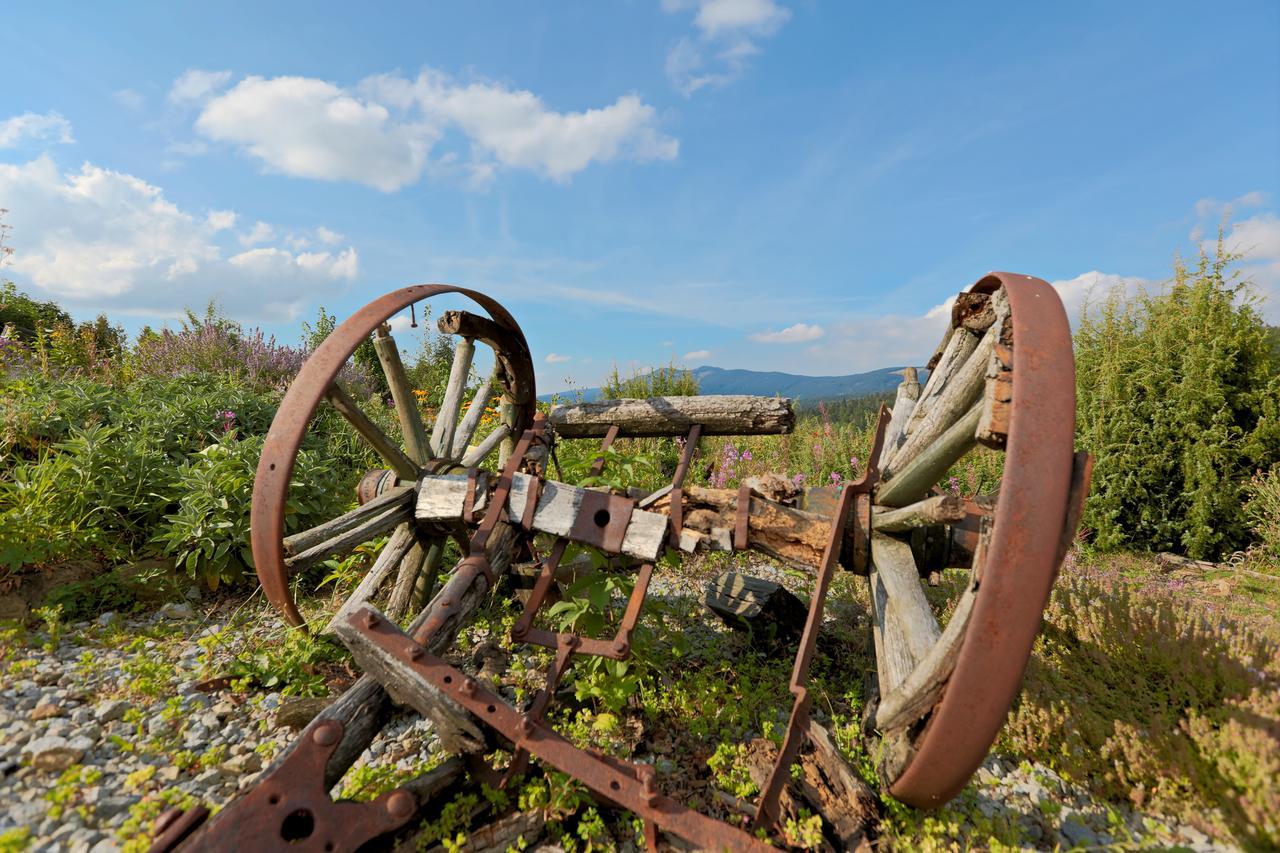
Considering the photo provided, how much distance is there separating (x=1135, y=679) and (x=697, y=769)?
1.96 metres

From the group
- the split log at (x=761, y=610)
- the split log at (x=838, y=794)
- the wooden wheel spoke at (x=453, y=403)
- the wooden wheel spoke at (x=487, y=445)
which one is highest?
the wooden wheel spoke at (x=453, y=403)

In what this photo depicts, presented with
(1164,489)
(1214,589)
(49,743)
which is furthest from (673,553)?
(1164,489)

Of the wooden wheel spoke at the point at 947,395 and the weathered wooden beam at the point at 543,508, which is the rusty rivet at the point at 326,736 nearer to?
the weathered wooden beam at the point at 543,508

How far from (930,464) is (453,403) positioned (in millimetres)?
2462

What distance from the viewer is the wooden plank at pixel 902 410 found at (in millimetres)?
2879

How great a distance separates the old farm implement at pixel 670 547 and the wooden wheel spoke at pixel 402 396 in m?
0.02

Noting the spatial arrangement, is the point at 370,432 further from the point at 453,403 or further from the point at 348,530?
the point at 453,403

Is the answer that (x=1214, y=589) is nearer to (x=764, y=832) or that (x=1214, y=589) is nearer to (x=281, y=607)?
(x=764, y=832)

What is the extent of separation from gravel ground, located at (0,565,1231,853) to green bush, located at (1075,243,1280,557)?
4.24 m

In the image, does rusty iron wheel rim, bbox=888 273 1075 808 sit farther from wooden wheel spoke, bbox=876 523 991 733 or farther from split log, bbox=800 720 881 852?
split log, bbox=800 720 881 852

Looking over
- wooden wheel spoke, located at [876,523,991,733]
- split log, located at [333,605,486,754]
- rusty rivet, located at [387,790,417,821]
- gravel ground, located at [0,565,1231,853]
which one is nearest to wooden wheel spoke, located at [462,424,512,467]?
gravel ground, located at [0,565,1231,853]

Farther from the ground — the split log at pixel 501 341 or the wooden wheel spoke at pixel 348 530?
the split log at pixel 501 341

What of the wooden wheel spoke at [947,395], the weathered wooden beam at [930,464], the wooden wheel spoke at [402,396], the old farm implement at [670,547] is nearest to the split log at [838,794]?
the old farm implement at [670,547]

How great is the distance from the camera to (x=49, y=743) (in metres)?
2.07
